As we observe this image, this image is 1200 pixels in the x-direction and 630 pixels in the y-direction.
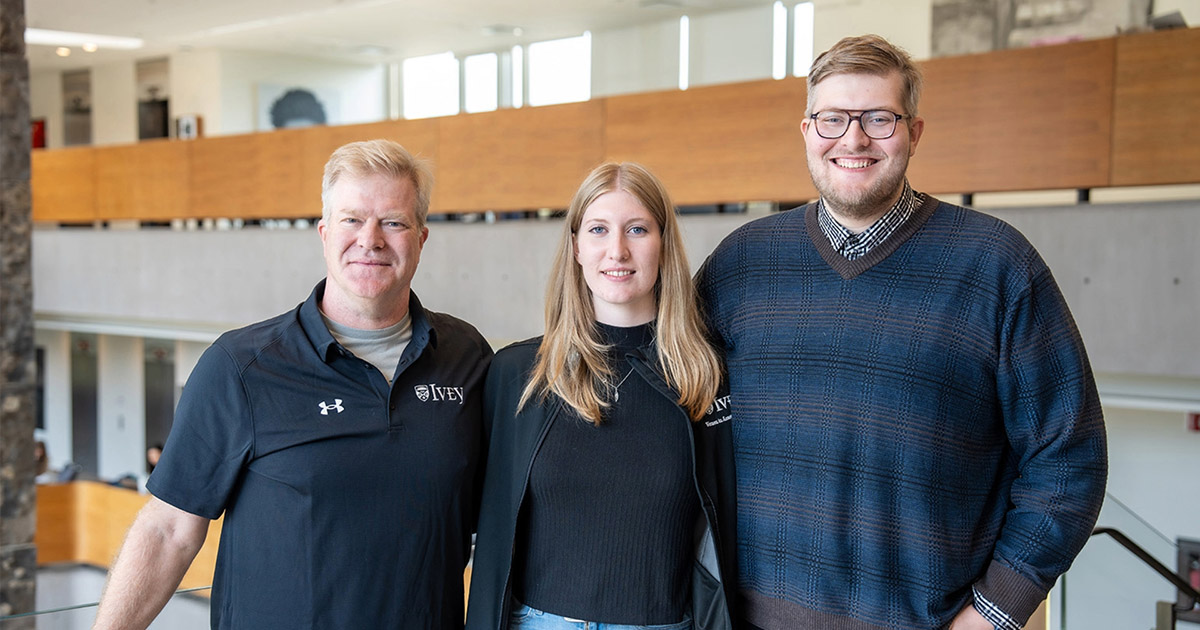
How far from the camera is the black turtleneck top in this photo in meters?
2.19

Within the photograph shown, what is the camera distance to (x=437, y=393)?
234 centimetres

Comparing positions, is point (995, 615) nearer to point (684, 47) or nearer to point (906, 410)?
point (906, 410)

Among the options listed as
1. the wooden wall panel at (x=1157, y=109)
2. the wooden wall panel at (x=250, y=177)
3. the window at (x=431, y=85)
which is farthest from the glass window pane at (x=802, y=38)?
the wooden wall panel at (x=1157, y=109)

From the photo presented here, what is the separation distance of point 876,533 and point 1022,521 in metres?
0.29

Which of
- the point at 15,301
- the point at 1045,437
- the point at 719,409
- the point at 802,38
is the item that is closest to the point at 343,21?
the point at 802,38

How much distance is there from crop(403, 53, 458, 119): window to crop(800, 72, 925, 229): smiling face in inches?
581

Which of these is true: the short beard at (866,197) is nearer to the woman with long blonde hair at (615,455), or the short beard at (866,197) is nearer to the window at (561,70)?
the woman with long blonde hair at (615,455)

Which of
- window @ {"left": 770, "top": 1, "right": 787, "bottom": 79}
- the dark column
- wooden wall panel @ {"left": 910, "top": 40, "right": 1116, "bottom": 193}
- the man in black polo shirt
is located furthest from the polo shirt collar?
window @ {"left": 770, "top": 1, "right": 787, "bottom": 79}

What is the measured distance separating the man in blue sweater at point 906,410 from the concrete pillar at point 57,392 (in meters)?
19.0

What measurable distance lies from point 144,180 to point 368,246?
10962 mm

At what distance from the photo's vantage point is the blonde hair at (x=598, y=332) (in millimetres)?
2264

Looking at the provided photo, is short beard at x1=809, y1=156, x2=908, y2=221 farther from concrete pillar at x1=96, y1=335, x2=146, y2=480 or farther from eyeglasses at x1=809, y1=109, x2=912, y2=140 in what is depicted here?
concrete pillar at x1=96, y1=335, x2=146, y2=480

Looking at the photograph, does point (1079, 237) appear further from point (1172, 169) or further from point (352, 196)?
point (352, 196)

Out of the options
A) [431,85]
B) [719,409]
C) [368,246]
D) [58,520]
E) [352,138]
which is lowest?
[58,520]
